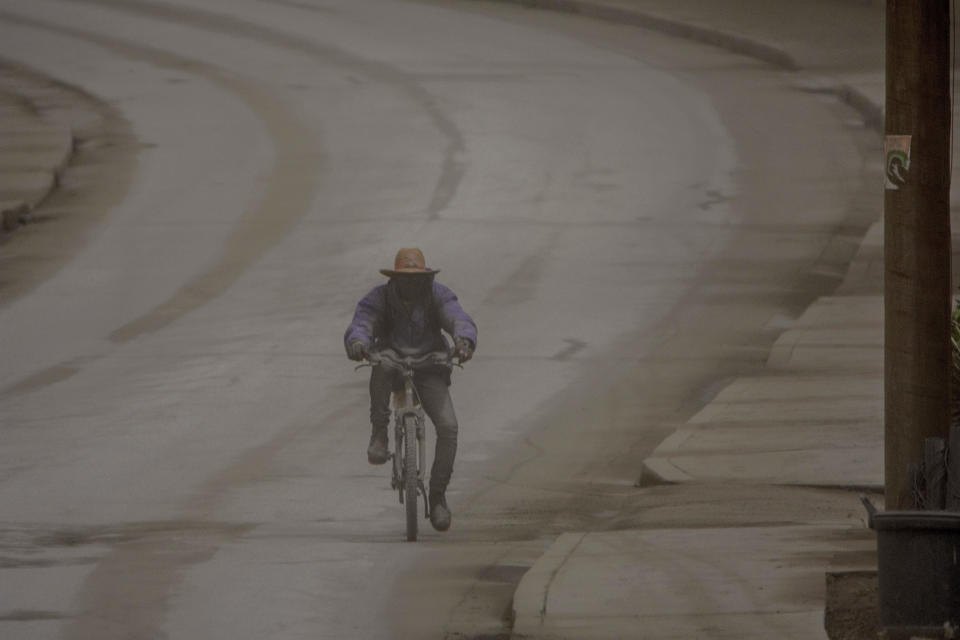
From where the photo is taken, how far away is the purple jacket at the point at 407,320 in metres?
13.8

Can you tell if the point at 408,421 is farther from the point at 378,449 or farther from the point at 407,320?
the point at 407,320

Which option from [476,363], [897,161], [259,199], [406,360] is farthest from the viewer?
[259,199]

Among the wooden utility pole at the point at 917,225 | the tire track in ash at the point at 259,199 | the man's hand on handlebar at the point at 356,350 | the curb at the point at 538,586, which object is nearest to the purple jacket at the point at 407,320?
the man's hand on handlebar at the point at 356,350

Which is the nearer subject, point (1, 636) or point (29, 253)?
point (1, 636)

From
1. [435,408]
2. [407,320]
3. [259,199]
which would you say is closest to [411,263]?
[407,320]

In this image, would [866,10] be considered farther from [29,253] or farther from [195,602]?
[195,602]

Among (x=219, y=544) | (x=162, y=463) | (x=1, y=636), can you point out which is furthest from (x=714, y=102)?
(x=1, y=636)

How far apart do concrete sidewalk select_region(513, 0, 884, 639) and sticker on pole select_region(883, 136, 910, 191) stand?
6.69 feet

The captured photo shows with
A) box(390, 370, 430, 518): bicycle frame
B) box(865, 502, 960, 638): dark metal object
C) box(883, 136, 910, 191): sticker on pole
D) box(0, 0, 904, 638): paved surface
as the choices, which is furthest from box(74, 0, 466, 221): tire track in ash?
box(865, 502, 960, 638): dark metal object

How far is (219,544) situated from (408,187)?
1428 cm

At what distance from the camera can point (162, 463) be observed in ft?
53.0

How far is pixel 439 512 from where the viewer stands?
13.8 meters

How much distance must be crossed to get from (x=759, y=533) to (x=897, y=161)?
9.54ft

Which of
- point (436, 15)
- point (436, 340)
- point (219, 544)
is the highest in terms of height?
point (436, 15)
